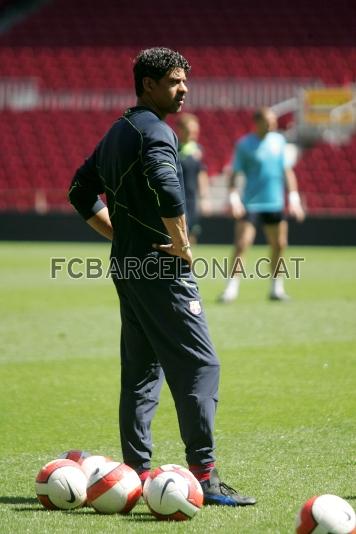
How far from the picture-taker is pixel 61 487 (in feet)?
16.4

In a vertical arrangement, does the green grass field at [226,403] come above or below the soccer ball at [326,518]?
below

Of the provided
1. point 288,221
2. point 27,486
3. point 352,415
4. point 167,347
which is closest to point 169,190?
point 167,347

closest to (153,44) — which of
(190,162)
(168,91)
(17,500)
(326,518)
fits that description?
(190,162)

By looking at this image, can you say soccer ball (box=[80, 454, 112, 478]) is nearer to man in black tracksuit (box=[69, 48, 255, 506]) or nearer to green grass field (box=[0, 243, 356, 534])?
green grass field (box=[0, 243, 356, 534])

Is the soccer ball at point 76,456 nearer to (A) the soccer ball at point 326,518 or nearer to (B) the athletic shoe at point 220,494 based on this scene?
(B) the athletic shoe at point 220,494

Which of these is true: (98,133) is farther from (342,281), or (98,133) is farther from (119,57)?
(342,281)

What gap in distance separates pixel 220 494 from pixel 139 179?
1586 mm

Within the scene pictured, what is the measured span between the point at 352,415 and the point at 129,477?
2.74 m

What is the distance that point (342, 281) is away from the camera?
1686 cm

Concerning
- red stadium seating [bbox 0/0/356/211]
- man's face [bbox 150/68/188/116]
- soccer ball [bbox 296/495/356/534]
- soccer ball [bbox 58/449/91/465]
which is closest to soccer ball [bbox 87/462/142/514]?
soccer ball [bbox 58/449/91/465]

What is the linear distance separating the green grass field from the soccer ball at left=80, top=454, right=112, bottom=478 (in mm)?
194

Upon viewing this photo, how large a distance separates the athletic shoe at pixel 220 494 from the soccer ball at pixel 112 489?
354mm

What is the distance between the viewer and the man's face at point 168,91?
513cm

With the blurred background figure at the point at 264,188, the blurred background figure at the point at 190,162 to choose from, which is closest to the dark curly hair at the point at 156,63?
the blurred background figure at the point at 264,188
